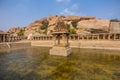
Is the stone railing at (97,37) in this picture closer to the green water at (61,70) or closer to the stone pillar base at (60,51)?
the stone pillar base at (60,51)

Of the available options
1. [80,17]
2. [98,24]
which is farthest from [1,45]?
[80,17]

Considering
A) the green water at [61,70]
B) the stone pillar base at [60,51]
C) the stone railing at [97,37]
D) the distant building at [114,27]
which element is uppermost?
the distant building at [114,27]

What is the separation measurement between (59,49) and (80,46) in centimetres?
1710

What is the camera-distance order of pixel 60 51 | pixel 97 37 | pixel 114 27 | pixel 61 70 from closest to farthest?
pixel 61 70, pixel 60 51, pixel 97 37, pixel 114 27

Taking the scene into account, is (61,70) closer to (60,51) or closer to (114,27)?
(60,51)

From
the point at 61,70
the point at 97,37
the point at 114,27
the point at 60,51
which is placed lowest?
the point at 61,70

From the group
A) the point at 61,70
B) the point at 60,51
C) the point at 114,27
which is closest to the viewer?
the point at 61,70

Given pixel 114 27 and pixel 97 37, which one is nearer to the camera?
pixel 97 37

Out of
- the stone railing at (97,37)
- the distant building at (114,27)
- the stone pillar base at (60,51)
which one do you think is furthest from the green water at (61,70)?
the distant building at (114,27)

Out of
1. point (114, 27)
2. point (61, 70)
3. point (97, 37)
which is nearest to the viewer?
point (61, 70)

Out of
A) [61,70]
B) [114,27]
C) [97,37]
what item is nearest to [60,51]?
[61,70]

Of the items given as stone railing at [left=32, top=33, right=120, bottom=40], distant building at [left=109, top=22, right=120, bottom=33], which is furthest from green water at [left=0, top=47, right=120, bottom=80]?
distant building at [left=109, top=22, right=120, bottom=33]

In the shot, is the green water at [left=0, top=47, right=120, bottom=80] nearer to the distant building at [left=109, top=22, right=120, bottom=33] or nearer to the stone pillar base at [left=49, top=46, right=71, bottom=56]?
the stone pillar base at [left=49, top=46, right=71, bottom=56]

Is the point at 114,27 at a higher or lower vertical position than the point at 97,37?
higher
